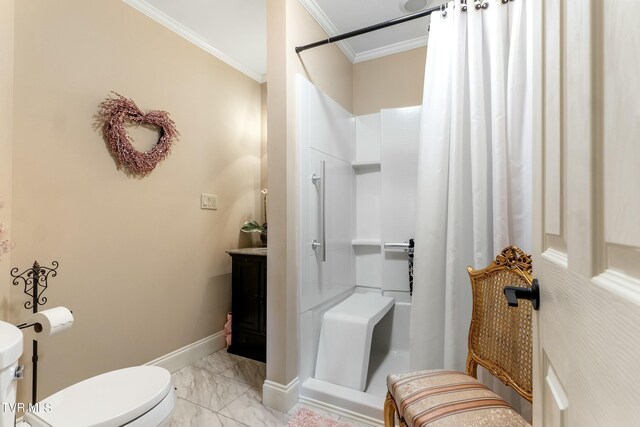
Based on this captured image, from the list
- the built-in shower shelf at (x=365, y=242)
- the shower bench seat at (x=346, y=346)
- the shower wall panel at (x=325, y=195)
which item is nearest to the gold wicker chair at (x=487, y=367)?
the shower bench seat at (x=346, y=346)

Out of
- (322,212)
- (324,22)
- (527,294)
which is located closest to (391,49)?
(324,22)

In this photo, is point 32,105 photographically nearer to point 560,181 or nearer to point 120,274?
point 120,274

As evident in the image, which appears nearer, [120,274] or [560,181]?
[560,181]

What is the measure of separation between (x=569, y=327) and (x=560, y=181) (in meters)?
0.22

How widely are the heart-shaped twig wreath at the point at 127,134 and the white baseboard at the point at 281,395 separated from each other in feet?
5.58

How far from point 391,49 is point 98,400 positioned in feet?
10.0

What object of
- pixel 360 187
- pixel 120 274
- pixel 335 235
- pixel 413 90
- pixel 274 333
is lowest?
pixel 274 333

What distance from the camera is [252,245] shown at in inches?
122

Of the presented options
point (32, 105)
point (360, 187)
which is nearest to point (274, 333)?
point (360, 187)

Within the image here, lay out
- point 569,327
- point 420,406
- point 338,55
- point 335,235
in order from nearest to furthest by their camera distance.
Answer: point 569,327 → point 420,406 → point 335,235 → point 338,55

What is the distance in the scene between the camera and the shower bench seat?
1875mm

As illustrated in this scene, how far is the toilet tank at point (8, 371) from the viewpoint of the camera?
82 cm

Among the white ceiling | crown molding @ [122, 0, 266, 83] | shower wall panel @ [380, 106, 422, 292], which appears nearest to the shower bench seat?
shower wall panel @ [380, 106, 422, 292]

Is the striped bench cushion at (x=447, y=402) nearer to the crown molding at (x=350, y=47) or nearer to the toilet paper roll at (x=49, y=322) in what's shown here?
the toilet paper roll at (x=49, y=322)
